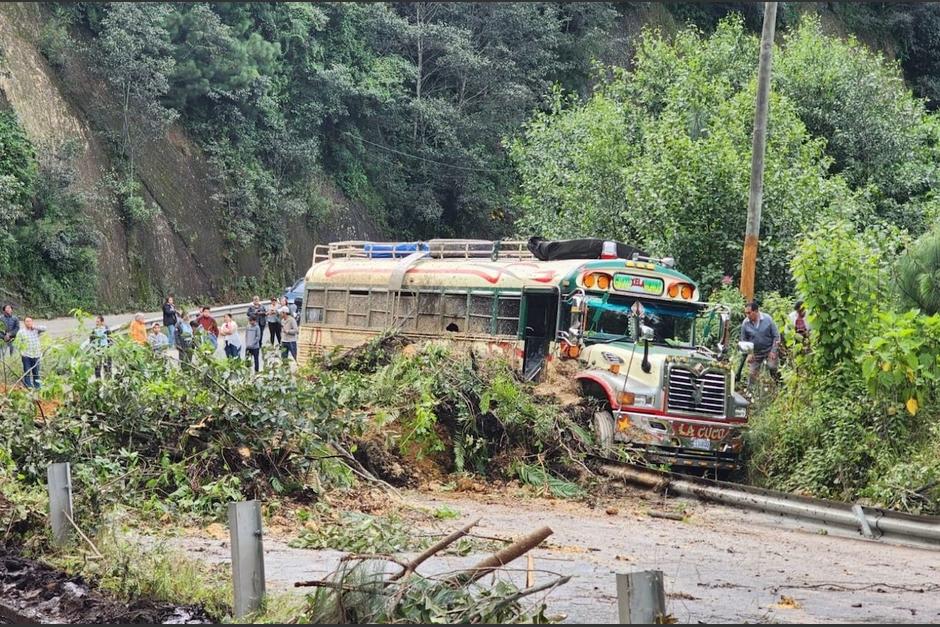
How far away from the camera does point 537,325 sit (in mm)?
18594

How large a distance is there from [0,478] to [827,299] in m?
10.9

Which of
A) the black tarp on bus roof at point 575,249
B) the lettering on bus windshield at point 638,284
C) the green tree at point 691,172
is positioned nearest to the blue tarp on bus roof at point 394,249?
the black tarp on bus roof at point 575,249

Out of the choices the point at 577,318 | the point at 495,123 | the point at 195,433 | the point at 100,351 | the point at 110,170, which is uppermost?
the point at 495,123

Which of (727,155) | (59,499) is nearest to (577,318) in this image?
(59,499)

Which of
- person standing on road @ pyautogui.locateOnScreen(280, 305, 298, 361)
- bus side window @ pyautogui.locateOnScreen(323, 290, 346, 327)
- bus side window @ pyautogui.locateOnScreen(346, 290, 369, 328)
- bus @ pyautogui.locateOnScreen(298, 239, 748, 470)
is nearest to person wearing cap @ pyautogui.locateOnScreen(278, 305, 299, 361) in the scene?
person standing on road @ pyautogui.locateOnScreen(280, 305, 298, 361)

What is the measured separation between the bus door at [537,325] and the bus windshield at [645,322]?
0.74 meters

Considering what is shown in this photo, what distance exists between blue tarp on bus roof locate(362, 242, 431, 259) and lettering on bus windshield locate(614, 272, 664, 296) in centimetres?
608

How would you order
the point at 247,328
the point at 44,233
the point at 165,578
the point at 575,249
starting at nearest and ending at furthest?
the point at 165,578 → the point at 575,249 → the point at 247,328 → the point at 44,233

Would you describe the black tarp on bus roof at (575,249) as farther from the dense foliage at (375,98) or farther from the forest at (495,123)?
the dense foliage at (375,98)

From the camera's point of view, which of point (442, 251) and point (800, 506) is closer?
point (800, 506)

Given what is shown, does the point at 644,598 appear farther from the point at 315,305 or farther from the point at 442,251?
the point at 315,305

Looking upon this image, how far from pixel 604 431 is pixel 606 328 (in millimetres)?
1799

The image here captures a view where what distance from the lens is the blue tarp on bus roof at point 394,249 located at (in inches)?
918

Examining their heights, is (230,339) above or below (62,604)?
above
